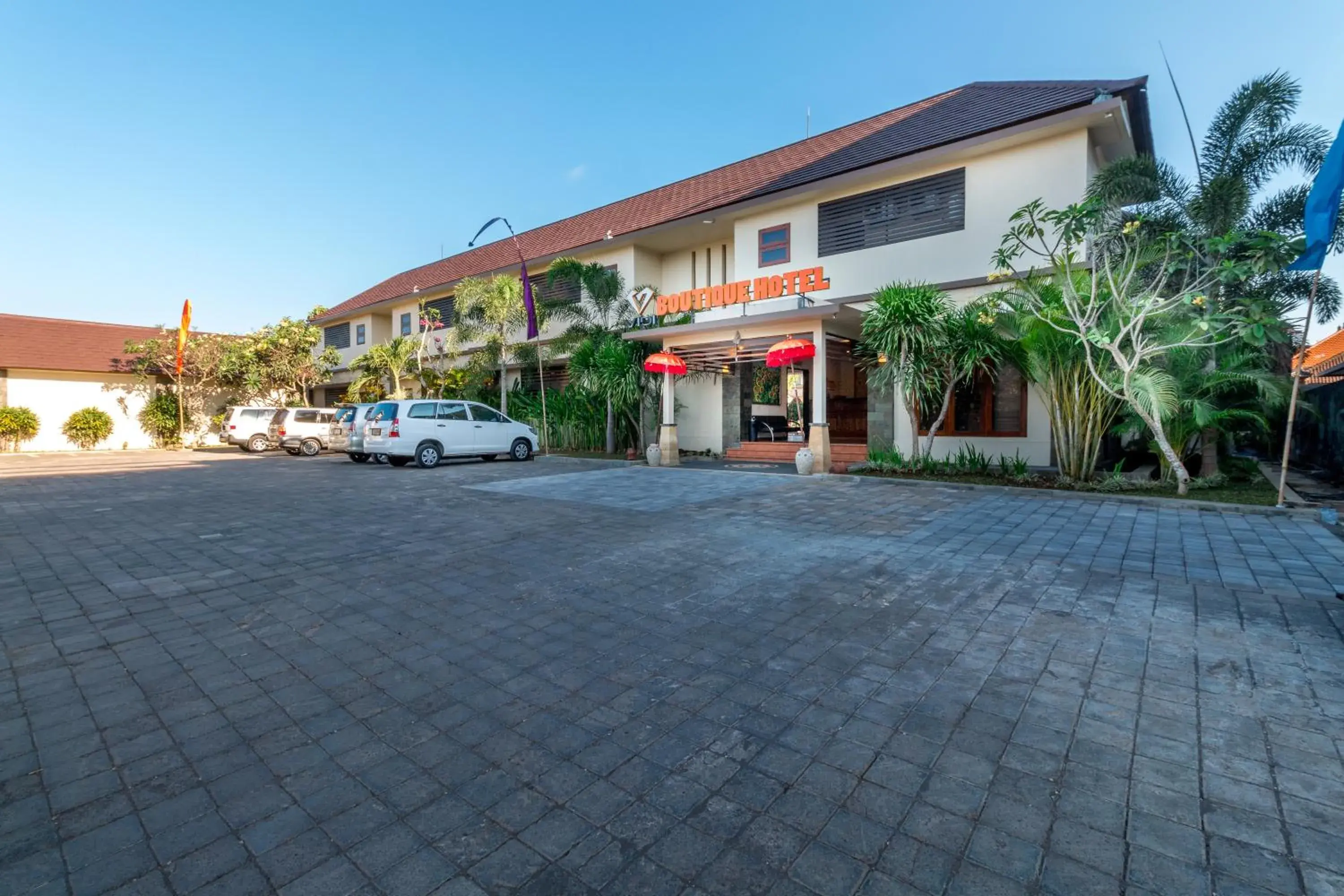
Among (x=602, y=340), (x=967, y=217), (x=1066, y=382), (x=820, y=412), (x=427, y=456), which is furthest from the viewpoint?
(x=602, y=340)

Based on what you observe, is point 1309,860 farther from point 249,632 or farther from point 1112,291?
point 1112,291

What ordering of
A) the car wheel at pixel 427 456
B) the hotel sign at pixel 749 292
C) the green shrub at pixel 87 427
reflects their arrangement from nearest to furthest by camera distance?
the hotel sign at pixel 749 292 < the car wheel at pixel 427 456 < the green shrub at pixel 87 427

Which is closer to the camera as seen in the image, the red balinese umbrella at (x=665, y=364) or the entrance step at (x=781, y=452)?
the entrance step at (x=781, y=452)

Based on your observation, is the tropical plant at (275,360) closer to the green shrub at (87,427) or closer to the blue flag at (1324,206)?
the green shrub at (87,427)

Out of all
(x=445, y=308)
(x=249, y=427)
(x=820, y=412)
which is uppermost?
(x=445, y=308)

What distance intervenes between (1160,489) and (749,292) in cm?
882

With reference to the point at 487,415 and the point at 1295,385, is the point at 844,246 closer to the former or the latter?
the point at 1295,385

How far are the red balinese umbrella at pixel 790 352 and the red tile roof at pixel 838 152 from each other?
171 inches

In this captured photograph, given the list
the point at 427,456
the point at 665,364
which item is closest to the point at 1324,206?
the point at 665,364

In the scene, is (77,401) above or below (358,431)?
above

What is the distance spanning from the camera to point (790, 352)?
492 inches

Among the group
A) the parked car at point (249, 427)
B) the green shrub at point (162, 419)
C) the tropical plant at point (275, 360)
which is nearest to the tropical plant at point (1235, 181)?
the parked car at point (249, 427)

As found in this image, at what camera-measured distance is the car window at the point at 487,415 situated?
54.6ft

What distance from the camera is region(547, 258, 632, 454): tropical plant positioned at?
53.0 ft
